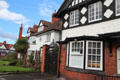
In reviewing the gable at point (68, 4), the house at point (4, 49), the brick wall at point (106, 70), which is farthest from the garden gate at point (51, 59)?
the house at point (4, 49)

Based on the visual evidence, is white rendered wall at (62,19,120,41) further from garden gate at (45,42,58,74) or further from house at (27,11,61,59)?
house at (27,11,61,59)

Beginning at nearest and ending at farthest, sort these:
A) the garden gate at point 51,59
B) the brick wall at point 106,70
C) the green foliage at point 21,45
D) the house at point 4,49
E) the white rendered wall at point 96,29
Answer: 1. the brick wall at point 106,70
2. the white rendered wall at point 96,29
3. the garden gate at point 51,59
4. the green foliage at point 21,45
5. the house at point 4,49

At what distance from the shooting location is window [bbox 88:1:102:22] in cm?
902

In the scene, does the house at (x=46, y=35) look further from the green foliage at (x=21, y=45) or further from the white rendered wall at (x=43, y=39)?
the green foliage at (x=21, y=45)

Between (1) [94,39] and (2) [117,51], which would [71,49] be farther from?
(2) [117,51]

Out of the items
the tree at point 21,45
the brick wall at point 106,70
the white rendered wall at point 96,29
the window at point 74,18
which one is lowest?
the brick wall at point 106,70

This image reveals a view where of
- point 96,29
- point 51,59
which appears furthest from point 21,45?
point 96,29

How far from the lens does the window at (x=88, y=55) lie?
8266 mm

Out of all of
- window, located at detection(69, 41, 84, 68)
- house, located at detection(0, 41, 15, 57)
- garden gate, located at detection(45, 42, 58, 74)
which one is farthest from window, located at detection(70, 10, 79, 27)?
house, located at detection(0, 41, 15, 57)

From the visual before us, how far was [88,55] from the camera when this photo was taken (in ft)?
28.3

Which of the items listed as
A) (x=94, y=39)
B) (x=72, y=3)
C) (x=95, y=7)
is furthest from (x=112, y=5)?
(x=72, y=3)

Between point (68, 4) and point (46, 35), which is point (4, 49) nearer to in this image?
point (46, 35)

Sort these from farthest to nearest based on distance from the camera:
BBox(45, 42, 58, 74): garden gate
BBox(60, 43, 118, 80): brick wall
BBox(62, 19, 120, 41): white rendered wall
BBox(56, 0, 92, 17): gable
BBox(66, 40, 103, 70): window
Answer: BBox(45, 42, 58, 74): garden gate < BBox(56, 0, 92, 17): gable < BBox(66, 40, 103, 70): window < BBox(62, 19, 120, 41): white rendered wall < BBox(60, 43, 118, 80): brick wall

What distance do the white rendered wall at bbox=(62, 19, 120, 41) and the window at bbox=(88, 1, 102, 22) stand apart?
0.57 metres
